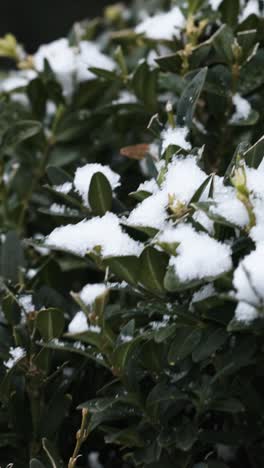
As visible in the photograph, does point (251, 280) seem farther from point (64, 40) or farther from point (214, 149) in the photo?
point (64, 40)

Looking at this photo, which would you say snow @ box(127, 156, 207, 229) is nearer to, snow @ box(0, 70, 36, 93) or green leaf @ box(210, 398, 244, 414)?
green leaf @ box(210, 398, 244, 414)

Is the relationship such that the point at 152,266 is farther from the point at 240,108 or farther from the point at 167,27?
the point at 167,27

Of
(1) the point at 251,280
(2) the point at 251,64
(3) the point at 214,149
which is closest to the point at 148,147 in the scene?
(3) the point at 214,149

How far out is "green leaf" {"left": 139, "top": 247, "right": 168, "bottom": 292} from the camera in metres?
1.00

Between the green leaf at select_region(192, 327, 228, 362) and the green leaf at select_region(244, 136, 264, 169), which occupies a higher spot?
the green leaf at select_region(244, 136, 264, 169)

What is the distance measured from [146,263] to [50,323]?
218 mm

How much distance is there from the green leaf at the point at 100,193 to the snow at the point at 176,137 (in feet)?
0.35

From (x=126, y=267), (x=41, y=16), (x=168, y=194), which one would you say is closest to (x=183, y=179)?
(x=168, y=194)

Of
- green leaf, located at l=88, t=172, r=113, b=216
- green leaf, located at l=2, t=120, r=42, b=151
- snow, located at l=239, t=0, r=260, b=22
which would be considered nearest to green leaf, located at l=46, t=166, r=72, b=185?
green leaf, located at l=88, t=172, r=113, b=216

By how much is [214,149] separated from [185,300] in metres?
0.49

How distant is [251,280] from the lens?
92 centimetres

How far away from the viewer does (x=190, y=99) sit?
1252 millimetres

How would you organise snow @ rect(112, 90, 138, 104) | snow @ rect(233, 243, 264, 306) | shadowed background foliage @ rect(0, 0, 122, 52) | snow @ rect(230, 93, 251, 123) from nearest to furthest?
snow @ rect(233, 243, 264, 306), snow @ rect(230, 93, 251, 123), snow @ rect(112, 90, 138, 104), shadowed background foliage @ rect(0, 0, 122, 52)

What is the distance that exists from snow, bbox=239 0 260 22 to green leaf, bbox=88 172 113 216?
0.46 metres
